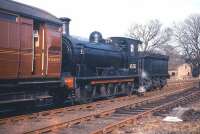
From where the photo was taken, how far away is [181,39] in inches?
3551

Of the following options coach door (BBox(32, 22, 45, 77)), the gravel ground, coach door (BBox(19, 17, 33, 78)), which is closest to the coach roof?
coach door (BBox(19, 17, 33, 78))

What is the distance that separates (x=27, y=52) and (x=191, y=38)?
78325 mm

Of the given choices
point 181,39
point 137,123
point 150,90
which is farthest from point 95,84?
point 181,39

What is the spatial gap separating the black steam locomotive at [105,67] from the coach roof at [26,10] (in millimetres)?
2485

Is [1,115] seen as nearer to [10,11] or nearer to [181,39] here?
[10,11]

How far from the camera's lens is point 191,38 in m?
87.6

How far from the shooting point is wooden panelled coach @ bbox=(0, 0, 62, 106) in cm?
1250

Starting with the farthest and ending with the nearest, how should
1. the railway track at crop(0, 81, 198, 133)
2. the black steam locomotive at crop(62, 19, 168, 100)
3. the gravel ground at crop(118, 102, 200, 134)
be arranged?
the black steam locomotive at crop(62, 19, 168, 100) → the railway track at crop(0, 81, 198, 133) → the gravel ground at crop(118, 102, 200, 134)

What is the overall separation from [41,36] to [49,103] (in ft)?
17.2

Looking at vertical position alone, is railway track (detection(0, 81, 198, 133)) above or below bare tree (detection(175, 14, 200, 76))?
below

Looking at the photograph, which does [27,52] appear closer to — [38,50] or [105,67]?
[38,50]

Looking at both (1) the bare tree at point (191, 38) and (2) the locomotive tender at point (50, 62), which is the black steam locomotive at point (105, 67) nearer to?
(2) the locomotive tender at point (50, 62)

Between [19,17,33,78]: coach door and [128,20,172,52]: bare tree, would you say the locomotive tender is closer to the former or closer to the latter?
[19,17,33,78]: coach door

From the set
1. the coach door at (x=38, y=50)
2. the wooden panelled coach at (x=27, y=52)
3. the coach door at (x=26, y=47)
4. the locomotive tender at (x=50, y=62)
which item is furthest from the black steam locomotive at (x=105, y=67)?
the coach door at (x=26, y=47)
